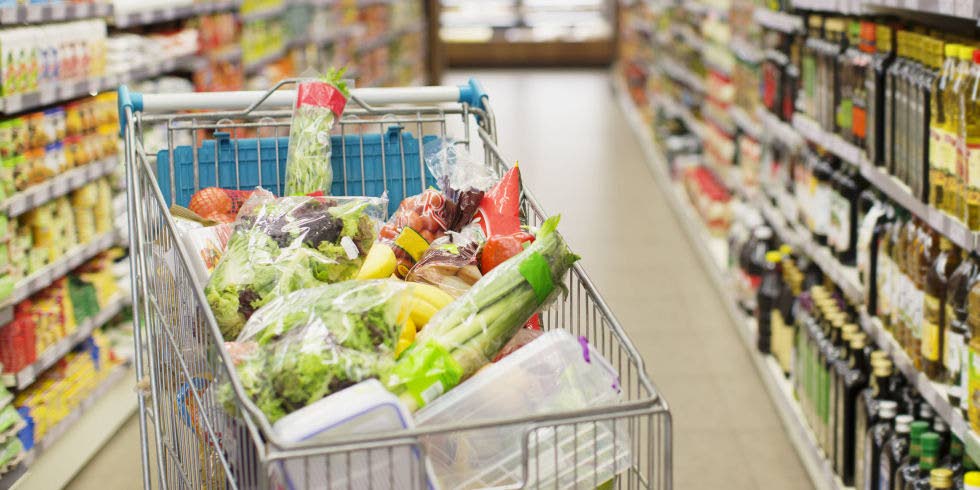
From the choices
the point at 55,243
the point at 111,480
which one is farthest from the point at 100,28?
the point at 111,480

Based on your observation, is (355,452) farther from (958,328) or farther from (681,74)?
(681,74)

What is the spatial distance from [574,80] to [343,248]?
1530 centimetres

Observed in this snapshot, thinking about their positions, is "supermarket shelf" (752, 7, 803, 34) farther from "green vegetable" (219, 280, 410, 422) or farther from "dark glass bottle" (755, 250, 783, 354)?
"green vegetable" (219, 280, 410, 422)

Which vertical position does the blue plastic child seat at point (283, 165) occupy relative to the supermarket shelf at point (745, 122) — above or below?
above

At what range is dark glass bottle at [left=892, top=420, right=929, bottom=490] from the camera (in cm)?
295

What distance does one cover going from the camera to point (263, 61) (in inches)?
320

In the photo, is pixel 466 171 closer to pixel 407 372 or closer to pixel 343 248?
pixel 343 248

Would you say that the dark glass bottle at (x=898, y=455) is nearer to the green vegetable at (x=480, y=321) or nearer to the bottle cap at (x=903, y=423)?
the bottle cap at (x=903, y=423)

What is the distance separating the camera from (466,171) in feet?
7.43

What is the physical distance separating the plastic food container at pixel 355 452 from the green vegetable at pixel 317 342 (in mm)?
62

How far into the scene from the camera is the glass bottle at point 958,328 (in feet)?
9.08

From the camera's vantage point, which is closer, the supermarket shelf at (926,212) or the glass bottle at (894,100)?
the supermarket shelf at (926,212)

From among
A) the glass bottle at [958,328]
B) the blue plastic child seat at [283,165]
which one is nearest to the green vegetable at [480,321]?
the blue plastic child seat at [283,165]

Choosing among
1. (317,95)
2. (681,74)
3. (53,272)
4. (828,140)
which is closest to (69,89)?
(53,272)
